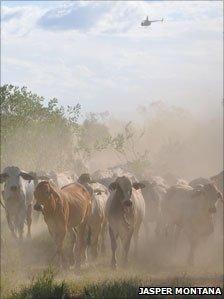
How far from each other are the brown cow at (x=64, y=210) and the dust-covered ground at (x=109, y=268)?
2.63 ft

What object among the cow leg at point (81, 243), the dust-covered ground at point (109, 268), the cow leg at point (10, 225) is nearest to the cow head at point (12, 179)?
the cow leg at point (10, 225)

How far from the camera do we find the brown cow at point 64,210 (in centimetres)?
1655

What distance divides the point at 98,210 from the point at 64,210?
10.7ft

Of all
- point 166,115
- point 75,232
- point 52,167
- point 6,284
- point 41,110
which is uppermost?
point 166,115

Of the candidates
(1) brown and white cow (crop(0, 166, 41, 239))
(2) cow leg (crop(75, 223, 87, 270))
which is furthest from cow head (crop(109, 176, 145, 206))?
(1) brown and white cow (crop(0, 166, 41, 239))

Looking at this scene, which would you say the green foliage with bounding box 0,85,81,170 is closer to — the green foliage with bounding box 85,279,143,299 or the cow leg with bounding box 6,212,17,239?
the cow leg with bounding box 6,212,17,239

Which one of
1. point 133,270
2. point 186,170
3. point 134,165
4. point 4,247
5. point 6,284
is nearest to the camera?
point 6,284

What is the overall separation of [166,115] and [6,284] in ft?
310

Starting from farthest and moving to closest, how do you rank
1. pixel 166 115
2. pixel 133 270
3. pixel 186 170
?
pixel 166 115 < pixel 186 170 < pixel 133 270

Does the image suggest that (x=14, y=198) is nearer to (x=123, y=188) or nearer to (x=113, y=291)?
(x=123, y=188)

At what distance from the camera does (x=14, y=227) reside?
73.5 ft

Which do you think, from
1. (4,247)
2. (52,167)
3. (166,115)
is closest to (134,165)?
(52,167)

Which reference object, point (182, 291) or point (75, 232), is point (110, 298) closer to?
point (182, 291)

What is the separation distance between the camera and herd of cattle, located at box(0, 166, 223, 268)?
55.5 ft
